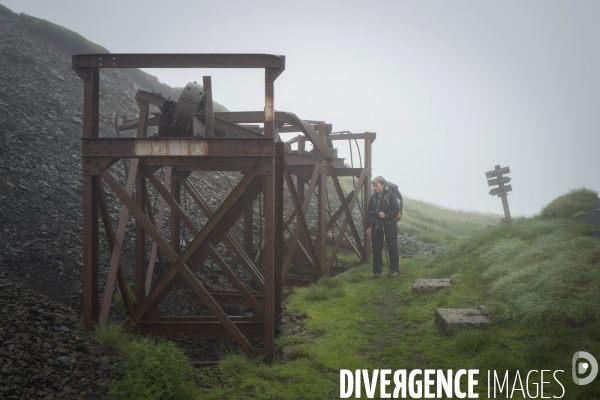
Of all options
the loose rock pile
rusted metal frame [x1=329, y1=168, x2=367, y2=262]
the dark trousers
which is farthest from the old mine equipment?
rusted metal frame [x1=329, y1=168, x2=367, y2=262]

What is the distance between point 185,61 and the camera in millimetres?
5387

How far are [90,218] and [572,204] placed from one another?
38.9 ft

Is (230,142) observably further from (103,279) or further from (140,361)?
(103,279)

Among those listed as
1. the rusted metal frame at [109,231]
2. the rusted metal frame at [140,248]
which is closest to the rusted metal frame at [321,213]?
the rusted metal frame at [140,248]

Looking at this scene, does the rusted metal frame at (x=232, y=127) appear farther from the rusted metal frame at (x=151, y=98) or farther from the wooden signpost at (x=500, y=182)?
the wooden signpost at (x=500, y=182)

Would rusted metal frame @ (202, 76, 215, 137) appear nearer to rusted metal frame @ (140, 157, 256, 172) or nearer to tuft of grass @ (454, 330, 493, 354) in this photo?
rusted metal frame @ (140, 157, 256, 172)

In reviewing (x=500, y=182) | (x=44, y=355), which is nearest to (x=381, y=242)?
(x=44, y=355)

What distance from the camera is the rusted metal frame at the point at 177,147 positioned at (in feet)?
17.2

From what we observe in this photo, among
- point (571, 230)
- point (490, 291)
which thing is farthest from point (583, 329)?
point (571, 230)

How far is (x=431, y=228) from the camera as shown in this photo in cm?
2086

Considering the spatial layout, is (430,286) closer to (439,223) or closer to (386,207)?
(386,207)

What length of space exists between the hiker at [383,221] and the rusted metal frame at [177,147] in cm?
537

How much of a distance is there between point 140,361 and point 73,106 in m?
12.3

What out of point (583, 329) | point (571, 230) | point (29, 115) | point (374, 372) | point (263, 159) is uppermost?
point (29, 115)
